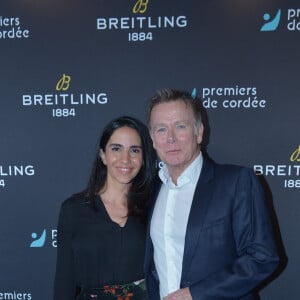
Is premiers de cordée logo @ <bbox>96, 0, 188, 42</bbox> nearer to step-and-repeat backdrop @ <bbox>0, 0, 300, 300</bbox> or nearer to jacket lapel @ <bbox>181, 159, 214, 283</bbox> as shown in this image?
step-and-repeat backdrop @ <bbox>0, 0, 300, 300</bbox>

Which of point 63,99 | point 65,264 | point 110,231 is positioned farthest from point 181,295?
point 63,99

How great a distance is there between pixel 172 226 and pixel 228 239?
27cm

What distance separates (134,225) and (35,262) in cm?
115

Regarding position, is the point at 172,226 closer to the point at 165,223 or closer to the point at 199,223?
the point at 165,223

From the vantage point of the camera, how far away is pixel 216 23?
2.15 m

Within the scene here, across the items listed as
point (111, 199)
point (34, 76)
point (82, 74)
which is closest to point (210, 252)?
point (111, 199)

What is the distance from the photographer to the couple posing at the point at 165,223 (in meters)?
1.36

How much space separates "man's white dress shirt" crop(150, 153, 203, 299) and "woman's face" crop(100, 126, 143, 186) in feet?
0.86

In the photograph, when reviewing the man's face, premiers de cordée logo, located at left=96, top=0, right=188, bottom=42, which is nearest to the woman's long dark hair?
the man's face

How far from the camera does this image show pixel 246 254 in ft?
4.45

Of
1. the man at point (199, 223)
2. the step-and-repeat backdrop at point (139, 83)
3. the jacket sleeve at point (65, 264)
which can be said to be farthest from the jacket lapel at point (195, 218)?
the step-and-repeat backdrop at point (139, 83)

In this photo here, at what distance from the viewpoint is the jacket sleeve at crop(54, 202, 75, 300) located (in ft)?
5.77

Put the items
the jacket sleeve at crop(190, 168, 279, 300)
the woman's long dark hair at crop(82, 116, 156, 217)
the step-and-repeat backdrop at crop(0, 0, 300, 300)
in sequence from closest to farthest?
the jacket sleeve at crop(190, 168, 279, 300), the woman's long dark hair at crop(82, 116, 156, 217), the step-and-repeat backdrop at crop(0, 0, 300, 300)

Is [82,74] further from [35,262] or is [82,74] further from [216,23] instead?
[35,262]
